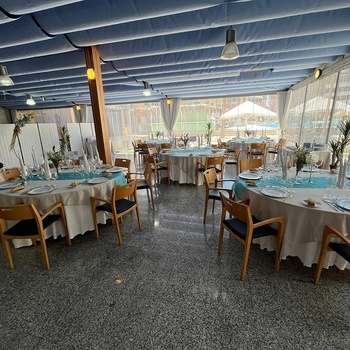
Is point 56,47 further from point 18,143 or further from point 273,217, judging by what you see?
point 18,143

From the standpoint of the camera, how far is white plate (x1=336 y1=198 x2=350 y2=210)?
1735 millimetres

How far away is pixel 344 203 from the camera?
1.80m

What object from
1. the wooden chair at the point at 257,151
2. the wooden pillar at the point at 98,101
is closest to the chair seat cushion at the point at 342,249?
the wooden pillar at the point at 98,101

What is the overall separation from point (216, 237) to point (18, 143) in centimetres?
735

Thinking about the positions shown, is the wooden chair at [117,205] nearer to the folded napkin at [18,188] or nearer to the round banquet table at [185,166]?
the folded napkin at [18,188]

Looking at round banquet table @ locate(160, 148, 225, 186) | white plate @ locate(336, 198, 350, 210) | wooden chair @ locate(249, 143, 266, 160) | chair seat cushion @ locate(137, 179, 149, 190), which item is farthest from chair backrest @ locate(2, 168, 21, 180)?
wooden chair @ locate(249, 143, 266, 160)

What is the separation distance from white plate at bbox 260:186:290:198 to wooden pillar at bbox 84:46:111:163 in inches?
126

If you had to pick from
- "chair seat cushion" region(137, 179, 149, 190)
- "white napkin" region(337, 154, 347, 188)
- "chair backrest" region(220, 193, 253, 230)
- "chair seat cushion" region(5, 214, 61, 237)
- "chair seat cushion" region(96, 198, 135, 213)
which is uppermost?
"white napkin" region(337, 154, 347, 188)

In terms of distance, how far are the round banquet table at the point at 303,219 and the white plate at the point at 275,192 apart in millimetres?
43

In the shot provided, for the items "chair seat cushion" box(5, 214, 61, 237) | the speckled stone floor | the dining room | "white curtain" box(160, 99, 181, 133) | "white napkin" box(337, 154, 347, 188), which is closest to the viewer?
the speckled stone floor

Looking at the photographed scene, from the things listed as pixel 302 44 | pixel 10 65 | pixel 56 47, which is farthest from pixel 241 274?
pixel 10 65

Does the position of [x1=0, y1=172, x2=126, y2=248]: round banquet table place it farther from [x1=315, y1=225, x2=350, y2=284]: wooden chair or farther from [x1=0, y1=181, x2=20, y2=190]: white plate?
[x1=315, y1=225, x2=350, y2=284]: wooden chair

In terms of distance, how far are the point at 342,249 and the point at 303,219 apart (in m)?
0.35

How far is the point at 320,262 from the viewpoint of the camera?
181 centimetres
